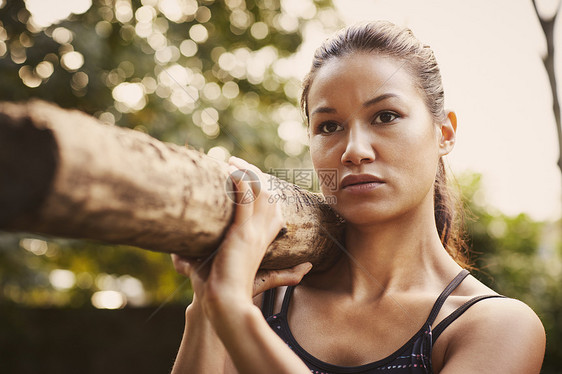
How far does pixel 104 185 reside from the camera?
33.5 inches

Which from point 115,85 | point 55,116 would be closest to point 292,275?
point 55,116

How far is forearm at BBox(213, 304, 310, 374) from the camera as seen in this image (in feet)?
3.91

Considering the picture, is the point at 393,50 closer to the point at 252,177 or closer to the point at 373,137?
the point at 373,137

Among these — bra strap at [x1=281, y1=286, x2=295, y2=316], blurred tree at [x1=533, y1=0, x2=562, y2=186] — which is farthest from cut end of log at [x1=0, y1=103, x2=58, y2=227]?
blurred tree at [x1=533, y1=0, x2=562, y2=186]

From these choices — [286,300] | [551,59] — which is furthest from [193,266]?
[551,59]

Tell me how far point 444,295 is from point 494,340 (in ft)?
0.79

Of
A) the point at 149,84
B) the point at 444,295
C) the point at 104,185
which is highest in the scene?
the point at 104,185

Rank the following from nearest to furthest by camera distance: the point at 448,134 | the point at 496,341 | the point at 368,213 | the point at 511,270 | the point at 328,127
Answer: the point at 496,341 → the point at 368,213 → the point at 328,127 → the point at 448,134 → the point at 511,270

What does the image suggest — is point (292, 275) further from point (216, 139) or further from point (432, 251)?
point (216, 139)

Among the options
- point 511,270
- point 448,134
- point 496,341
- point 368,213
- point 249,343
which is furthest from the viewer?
point 511,270

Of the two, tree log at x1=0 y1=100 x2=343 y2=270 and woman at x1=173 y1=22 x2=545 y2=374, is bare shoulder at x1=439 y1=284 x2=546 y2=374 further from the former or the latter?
tree log at x1=0 y1=100 x2=343 y2=270

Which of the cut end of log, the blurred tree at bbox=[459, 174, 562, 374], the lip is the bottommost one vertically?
the blurred tree at bbox=[459, 174, 562, 374]

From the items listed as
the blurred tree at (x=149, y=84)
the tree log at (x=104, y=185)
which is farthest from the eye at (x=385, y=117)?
the blurred tree at (x=149, y=84)

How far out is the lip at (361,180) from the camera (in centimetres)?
154
